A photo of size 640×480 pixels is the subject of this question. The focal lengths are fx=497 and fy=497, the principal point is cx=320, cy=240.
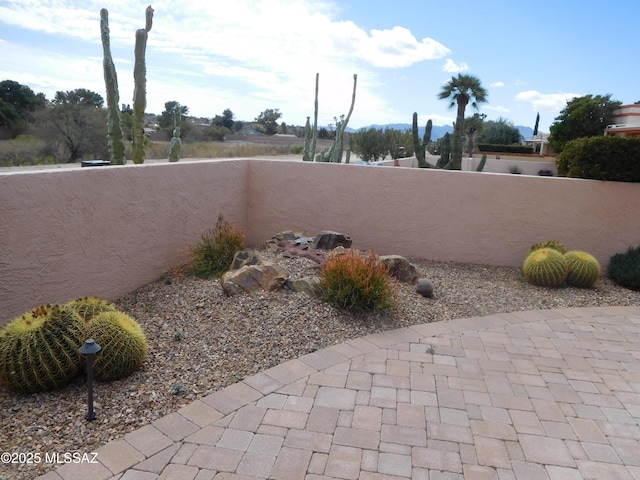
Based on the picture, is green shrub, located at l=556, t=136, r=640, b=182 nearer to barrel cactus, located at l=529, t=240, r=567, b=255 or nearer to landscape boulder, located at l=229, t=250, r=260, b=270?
barrel cactus, located at l=529, t=240, r=567, b=255

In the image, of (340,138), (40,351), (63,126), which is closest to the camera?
(40,351)

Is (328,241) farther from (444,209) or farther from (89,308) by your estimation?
(89,308)

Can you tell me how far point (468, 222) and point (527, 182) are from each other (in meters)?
1.06

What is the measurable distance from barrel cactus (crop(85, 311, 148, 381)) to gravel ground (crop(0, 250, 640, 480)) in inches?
3.6

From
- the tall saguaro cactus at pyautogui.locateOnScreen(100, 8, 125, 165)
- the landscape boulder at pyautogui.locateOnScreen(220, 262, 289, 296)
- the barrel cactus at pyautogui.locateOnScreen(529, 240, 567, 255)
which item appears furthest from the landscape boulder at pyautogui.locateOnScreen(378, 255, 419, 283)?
the tall saguaro cactus at pyautogui.locateOnScreen(100, 8, 125, 165)

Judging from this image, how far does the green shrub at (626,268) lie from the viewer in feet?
22.8

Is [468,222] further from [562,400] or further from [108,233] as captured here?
[108,233]

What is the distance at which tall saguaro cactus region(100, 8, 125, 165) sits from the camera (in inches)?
296

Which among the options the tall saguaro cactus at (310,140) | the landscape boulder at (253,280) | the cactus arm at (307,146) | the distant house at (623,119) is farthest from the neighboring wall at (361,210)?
the distant house at (623,119)

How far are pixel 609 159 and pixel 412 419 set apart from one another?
606cm

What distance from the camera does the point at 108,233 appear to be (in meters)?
5.32

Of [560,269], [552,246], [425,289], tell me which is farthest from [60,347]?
[552,246]

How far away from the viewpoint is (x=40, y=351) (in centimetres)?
334

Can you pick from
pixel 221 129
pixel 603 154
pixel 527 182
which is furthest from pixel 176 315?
pixel 221 129
